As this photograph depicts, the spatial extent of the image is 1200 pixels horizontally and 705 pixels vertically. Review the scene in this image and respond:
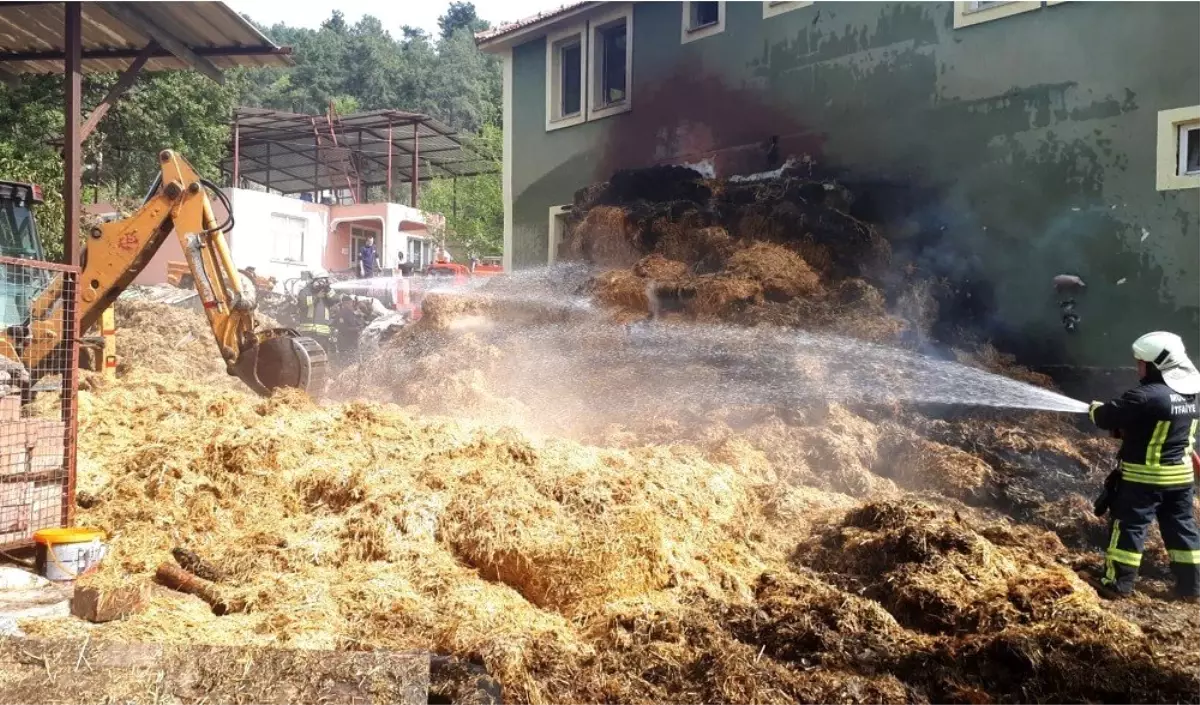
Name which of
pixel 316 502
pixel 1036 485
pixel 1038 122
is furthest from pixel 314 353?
pixel 1038 122

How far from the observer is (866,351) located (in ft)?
30.8

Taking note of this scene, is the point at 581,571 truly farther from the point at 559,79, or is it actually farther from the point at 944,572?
the point at 559,79

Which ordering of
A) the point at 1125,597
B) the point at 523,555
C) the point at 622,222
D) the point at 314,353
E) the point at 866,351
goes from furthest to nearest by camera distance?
the point at 622,222
the point at 866,351
the point at 314,353
the point at 1125,597
the point at 523,555

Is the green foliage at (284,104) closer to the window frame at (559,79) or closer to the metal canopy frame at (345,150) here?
the metal canopy frame at (345,150)

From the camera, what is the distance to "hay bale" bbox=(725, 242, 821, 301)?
999 centimetres

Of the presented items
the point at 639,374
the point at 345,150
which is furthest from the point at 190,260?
Answer: the point at 345,150

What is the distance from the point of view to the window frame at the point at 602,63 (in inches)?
620

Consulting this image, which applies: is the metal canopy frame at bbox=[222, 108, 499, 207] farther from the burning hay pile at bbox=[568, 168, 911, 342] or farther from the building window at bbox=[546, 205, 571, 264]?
the burning hay pile at bbox=[568, 168, 911, 342]

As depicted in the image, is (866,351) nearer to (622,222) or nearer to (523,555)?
(622,222)

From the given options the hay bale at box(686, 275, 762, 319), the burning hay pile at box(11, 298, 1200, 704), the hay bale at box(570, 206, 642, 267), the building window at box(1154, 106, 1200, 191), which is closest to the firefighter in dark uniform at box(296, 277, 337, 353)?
the hay bale at box(570, 206, 642, 267)

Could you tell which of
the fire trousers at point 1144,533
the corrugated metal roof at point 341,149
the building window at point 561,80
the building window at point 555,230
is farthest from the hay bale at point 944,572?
the corrugated metal roof at point 341,149

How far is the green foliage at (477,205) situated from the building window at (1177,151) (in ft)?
84.0

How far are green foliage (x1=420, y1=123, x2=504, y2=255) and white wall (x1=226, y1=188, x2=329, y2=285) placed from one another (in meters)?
6.70

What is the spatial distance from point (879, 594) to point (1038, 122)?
8156 millimetres
